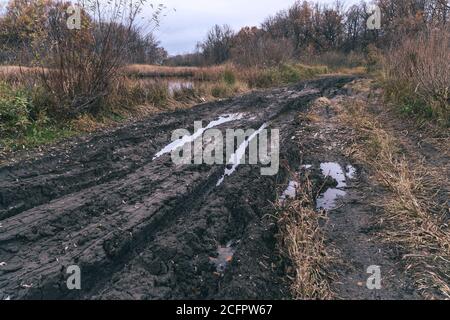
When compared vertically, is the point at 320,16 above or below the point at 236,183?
above

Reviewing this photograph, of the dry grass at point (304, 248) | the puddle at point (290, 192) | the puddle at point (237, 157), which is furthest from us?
the puddle at point (237, 157)

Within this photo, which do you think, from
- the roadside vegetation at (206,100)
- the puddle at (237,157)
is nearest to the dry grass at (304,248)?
the roadside vegetation at (206,100)

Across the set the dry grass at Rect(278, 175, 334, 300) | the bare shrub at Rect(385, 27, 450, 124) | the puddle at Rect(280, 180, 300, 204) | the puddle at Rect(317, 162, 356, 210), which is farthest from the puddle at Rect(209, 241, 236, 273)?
the bare shrub at Rect(385, 27, 450, 124)

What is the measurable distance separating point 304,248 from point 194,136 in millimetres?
4106

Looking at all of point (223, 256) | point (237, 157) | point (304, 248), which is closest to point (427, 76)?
point (237, 157)

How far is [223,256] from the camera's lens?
336 centimetres

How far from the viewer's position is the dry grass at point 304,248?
2.88m

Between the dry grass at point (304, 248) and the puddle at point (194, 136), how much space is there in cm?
252

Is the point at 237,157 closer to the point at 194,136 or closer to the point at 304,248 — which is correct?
the point at 194,136

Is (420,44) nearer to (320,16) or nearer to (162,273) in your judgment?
(162,273)

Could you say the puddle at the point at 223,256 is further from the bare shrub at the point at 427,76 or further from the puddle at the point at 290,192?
the bare shrub at the point at 427,76

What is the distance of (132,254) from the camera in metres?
3.27
